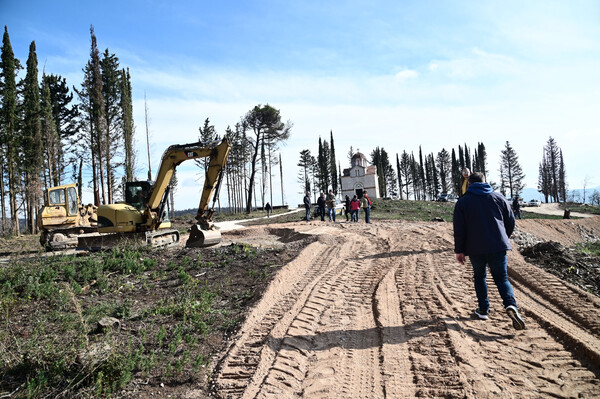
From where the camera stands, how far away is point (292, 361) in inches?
164

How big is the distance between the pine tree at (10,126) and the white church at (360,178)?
2021 inches

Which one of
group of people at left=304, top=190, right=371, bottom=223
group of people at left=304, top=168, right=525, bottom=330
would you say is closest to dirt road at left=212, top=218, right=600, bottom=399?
group of people at left=304, top=168, right=525, bottom=330

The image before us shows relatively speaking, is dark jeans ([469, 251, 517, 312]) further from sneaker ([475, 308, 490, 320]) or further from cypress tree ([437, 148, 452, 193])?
cypress tree ([437, 148, 452, 193])

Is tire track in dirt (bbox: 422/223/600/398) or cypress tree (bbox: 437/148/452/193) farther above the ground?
cypress tree (bbox: 437/148/452/193)

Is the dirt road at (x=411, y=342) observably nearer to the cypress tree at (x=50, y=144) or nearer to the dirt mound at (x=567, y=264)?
the dirt mound at (x=567, y=264)

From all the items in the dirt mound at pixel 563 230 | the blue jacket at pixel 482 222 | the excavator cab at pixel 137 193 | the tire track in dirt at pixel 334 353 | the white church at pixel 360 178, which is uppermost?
the white church at pixel 360 178

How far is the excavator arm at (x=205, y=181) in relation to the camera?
38.0 feet

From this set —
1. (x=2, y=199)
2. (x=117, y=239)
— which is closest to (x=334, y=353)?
(x=117, y=239)

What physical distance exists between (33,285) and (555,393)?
23.9 feet

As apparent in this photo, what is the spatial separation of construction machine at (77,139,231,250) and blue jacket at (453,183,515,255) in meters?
7.98

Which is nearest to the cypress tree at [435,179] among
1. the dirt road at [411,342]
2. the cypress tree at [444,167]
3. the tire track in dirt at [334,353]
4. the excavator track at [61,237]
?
the cypress tree at [444,167]

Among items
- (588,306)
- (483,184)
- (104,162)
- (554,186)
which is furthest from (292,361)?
(554,186)

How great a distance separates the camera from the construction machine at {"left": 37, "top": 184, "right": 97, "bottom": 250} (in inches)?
603

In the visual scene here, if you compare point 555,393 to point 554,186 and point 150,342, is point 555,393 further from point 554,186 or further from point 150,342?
point 554,186
